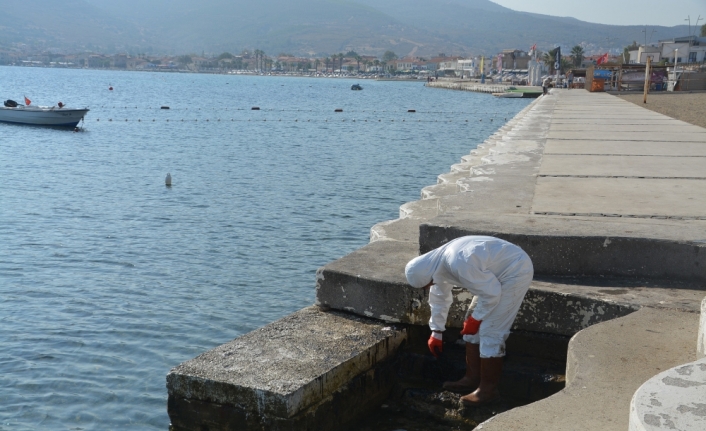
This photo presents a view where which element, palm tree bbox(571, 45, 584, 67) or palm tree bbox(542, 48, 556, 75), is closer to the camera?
palm tree bbox(542, 48, 556, 75)

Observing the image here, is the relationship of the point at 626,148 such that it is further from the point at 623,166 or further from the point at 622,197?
the point at 622,197

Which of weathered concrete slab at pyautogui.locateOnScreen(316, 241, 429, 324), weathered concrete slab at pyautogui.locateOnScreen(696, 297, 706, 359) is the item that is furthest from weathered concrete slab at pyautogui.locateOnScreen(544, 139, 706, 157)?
weathered concrete slab at pyautogui.locateOnScreen(696, 297, 706, 359)

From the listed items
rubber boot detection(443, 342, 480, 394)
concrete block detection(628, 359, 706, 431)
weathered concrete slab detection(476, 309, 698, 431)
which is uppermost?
concrete block detection(628, 359, 706, 431)

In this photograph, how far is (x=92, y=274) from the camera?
38.6 ft

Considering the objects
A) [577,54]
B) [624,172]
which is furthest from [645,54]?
[624,172]

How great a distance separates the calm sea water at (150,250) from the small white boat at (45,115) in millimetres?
8248

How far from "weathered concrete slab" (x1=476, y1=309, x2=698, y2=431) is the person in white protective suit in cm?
56

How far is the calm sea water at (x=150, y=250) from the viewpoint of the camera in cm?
802

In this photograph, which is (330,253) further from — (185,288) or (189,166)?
(189,166)

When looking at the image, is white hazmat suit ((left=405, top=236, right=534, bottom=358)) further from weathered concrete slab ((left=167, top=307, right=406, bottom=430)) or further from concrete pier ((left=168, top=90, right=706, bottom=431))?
weathered concrete slab ((left=167, top=307, right=406, bottom=430))

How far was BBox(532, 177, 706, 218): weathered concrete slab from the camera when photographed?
776 centimetres

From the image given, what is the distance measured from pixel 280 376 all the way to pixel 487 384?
1.54 m

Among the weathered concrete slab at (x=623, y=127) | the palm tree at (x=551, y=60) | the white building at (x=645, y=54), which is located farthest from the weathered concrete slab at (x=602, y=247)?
the palm tree at (x=551, y=60)

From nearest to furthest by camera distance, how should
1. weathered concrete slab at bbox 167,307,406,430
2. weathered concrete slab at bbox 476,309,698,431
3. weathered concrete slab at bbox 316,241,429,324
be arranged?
weathered concrete slab at bbox 476,309,698,431
weathered concrete slab at bbox 167,307,406,430
weathered concrete slab at bbox 316,241,429,324
